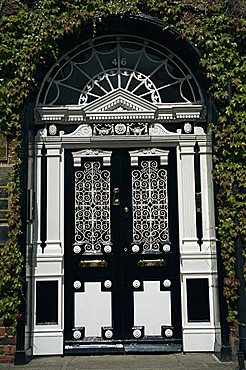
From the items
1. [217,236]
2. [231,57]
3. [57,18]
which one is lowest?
[217,236]

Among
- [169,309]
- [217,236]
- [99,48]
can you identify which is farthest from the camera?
[99,48]

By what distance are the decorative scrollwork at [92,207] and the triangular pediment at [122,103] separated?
0.82 metres

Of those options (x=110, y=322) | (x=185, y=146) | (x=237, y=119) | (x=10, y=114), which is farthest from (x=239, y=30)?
(x=110, y=322)

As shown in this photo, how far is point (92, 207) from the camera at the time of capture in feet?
22.8

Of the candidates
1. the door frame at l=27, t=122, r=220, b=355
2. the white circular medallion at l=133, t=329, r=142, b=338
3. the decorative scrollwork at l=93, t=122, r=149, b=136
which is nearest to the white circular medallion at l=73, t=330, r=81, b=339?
the door frame at l=27, t=122, r=220, b=355

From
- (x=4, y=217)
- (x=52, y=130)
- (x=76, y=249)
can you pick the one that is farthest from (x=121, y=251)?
(x=52, y=130)

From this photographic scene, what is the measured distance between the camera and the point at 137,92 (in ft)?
23.4

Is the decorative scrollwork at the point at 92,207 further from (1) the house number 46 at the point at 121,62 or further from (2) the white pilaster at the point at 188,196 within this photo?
(1) the house number 46 at the point at 121,62

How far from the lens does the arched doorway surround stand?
6676 millimetres

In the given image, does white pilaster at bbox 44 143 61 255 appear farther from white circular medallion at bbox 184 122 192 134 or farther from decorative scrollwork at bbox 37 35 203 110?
white circular medallion at bbox 184 122 192 134

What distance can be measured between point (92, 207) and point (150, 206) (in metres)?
0.83

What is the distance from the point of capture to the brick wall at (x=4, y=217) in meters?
6.23

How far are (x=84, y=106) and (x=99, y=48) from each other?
948 millimetres

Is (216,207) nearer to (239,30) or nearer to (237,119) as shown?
(237,119)
